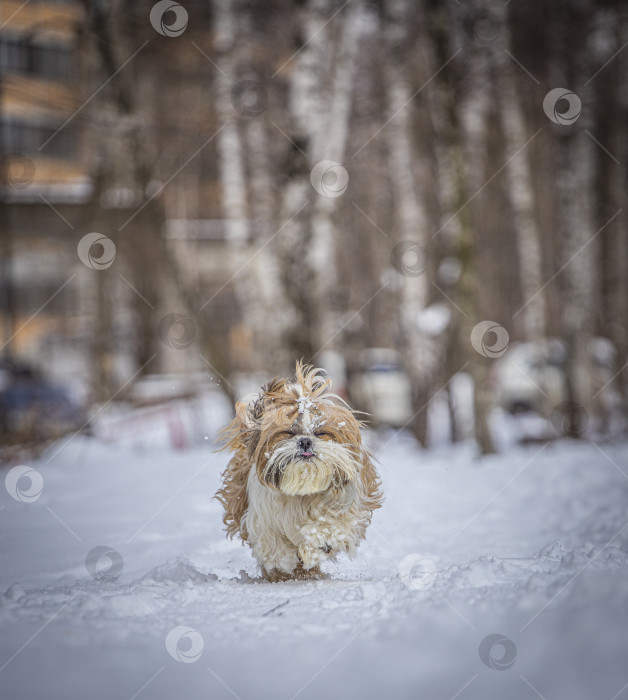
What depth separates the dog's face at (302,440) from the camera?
12.2ft

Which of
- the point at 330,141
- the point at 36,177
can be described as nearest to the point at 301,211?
the point at 330,141

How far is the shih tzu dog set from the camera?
3742mm

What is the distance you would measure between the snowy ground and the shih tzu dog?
222mm

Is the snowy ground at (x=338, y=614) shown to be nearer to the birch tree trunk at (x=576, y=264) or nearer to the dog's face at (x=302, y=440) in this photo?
the dog's face at (x=302, y=440)

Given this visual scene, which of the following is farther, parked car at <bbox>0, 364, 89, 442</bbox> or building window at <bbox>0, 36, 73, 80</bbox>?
building window at <bbox>0, 36, 73, 80</bbox>

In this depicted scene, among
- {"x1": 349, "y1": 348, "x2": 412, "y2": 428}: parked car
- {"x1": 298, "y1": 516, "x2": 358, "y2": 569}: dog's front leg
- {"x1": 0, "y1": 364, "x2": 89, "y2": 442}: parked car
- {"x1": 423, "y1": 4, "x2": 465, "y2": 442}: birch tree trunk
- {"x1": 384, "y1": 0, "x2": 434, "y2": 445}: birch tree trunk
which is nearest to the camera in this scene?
{"x1": 298, "y1": 516, "x2": 358, "y2": 569}: dog's front leg

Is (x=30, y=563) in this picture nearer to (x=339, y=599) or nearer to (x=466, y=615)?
(x=339, y=599)

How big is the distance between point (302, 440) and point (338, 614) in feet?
3.21

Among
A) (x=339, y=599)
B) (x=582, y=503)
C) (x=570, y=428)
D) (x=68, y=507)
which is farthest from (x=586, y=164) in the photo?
(x=339, y=599)

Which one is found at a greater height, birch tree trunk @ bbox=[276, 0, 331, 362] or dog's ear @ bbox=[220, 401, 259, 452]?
birch tree trunk @ bbox=[276, 0, 331, 362]

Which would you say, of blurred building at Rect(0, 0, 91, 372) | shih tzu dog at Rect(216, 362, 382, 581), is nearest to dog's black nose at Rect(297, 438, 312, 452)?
shih tzu dog at Rect(216, 362, 382, 581)

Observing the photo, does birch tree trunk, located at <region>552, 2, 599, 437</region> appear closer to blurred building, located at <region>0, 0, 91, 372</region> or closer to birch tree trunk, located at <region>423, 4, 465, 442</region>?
birch tree trunk, located at <region>423, 4, 465, 442</region>

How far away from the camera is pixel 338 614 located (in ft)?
9.84

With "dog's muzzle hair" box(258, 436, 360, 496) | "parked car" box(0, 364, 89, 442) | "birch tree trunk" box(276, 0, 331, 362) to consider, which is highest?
"birch tree trunk" box(276, 0, 331, 362)
